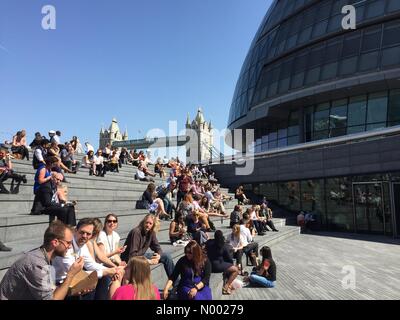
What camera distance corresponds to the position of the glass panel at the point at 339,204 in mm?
20234

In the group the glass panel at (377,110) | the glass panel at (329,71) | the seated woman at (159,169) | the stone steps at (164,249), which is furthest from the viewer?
the glass panel at (329,71)

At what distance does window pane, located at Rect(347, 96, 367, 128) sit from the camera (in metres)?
23.9

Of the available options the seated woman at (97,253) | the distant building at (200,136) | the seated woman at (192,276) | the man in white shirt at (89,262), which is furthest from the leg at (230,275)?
the distant building at (200,136)

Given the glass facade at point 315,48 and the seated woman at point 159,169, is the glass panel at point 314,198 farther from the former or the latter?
the seated woman at point 159,169

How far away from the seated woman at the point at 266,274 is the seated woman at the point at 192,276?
8.53 feet

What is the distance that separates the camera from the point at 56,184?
744 centimetres

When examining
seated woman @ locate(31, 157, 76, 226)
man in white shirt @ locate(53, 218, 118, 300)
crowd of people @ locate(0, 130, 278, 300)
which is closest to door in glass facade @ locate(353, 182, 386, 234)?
crowd of people @ locate(0, 130, 278, 300)

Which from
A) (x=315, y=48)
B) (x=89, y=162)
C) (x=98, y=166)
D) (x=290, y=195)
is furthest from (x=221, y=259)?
(x=315, y=48)

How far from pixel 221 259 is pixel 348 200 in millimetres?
15436

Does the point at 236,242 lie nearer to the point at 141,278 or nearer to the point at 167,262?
the point at 167,262

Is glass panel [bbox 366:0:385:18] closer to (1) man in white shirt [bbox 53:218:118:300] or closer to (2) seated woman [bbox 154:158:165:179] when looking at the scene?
(2) seated woman [bbox 154:158:165:179]

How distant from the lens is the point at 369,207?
1930 cm

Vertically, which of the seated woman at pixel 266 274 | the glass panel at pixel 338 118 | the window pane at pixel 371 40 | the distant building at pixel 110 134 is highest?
the distant building at pixel 110 134
